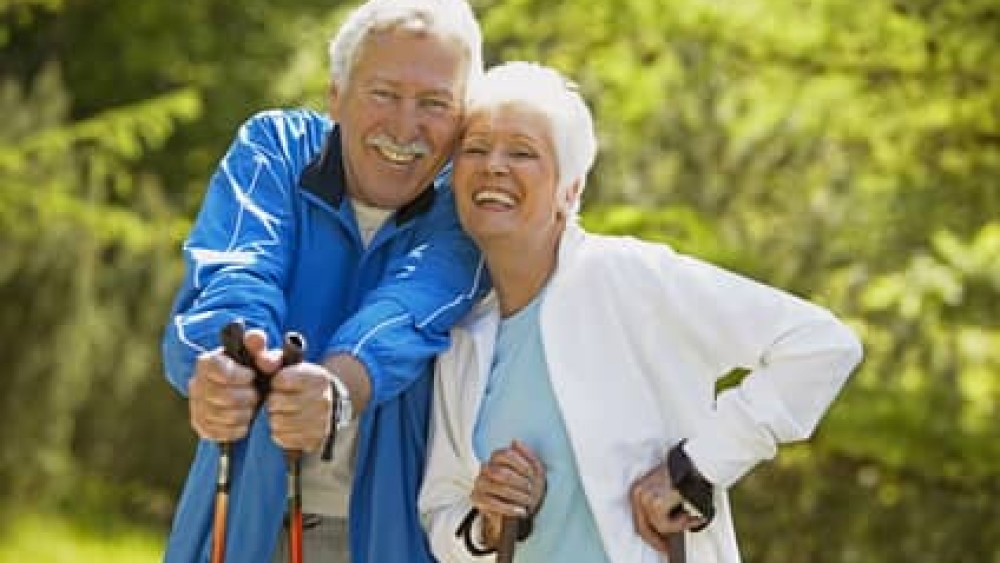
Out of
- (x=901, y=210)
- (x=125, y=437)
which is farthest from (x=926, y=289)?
(x=125, y=437)

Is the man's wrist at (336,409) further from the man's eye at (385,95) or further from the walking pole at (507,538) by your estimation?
the man's eye at (385,95)

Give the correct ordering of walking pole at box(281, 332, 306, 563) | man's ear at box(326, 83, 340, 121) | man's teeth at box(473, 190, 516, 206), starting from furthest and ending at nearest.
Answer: man's ear at box(326, 83, 340, 121) < man's teeth at box(473, 190, 516, 206) < walking pole at box(281, 332, 306, 563)

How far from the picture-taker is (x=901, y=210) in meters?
7.59

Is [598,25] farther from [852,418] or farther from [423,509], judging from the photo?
[423,509]

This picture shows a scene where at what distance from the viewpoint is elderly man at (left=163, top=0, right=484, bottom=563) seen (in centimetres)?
306

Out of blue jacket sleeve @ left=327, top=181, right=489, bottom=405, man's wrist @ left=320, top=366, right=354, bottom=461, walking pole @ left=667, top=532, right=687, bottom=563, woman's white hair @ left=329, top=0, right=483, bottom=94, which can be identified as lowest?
walking pole @ left=667, top=532, right=687, bottom=563

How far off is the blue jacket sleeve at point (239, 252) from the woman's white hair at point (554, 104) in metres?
0.32

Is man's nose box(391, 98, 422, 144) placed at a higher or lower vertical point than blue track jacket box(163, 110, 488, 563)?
higher

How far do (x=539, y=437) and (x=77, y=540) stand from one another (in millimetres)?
9245

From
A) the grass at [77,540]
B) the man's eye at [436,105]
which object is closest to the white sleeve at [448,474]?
the man's eye at [436,105]

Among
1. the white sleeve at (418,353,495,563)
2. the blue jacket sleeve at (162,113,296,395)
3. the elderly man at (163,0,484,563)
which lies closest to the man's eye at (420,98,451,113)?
the elderly man at (163,0,484,563)

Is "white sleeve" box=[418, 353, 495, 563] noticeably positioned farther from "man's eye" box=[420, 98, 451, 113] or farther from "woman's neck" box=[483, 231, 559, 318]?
"man's eye" box=[420, 98, 451, 113]

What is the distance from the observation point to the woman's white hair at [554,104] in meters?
3.15

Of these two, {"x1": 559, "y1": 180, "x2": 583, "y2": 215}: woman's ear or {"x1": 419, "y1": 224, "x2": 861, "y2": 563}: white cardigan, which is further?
{"x1": 559, "y1": 180, "x2": 583, "y2": 215}: woman's ear
